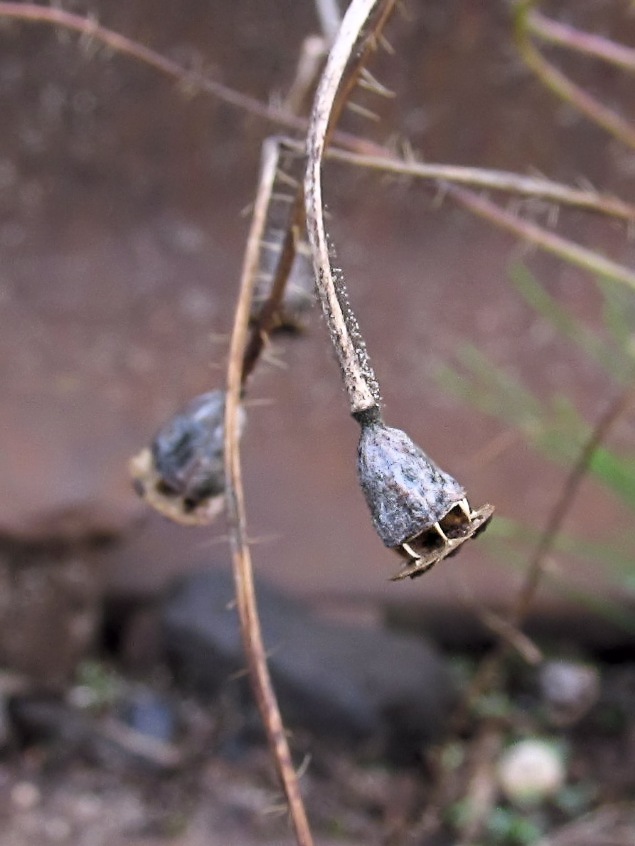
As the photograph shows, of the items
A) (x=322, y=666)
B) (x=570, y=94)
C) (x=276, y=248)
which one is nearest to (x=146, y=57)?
(x=276, y=248)

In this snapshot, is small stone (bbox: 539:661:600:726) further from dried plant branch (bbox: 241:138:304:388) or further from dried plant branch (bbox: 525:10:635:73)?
dried plant branch (bbox: 241:138:304:388)

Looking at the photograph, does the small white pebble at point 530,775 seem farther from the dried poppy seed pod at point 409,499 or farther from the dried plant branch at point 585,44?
the dried poppy seed pod at point 409,499

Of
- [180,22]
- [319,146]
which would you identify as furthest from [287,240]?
[180,22]

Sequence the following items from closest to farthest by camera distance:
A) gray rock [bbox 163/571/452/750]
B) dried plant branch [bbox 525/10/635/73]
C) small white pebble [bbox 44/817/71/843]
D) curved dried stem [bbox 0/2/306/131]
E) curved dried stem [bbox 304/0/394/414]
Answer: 1. curved dried stem [bbox 304/0/394/414]
2. curved dried stem [bbox 0/2/306/131]
3. dried plant branch [bbox 525/10/635/73]
4. small white pebble [bbox 44/817/71/843]
5. gray rock [bbox 163/571/452/750]

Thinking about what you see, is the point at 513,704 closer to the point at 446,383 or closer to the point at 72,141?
the point at 446,383

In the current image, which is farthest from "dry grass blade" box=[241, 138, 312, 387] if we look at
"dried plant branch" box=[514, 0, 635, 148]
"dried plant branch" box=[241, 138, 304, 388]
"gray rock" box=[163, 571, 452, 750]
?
"gray rock" box=[163, 571, 452, 750]

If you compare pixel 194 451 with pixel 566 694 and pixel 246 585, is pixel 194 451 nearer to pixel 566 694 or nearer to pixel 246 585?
pixel 246 585
